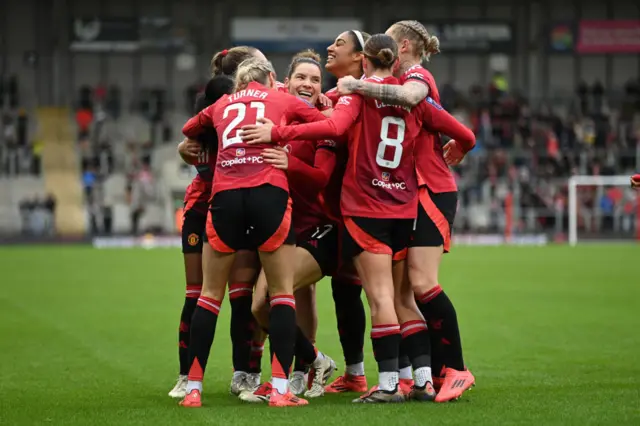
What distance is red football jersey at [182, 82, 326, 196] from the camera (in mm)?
7086

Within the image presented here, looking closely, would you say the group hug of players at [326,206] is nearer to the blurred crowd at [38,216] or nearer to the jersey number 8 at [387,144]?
the jersey number 8 at [387,144]

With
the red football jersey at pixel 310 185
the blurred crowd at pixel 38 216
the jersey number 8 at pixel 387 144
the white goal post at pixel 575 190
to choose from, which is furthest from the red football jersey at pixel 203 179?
the blurred crowd at pixel 38 216

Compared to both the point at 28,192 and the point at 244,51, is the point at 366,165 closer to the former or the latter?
the point at 244,51

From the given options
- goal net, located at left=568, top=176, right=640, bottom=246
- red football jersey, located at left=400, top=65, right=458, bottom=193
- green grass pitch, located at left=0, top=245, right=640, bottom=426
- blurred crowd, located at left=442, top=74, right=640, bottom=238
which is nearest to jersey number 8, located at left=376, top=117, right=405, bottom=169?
red football jersey, located at left=400, top=65, right=458, bottom=193

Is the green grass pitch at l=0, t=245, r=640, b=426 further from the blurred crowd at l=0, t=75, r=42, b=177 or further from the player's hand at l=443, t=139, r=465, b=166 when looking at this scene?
the blurred crowd at l=0, t=75, r=42, b=177

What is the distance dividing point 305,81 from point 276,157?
764mm

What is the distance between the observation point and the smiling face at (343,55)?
7750mm

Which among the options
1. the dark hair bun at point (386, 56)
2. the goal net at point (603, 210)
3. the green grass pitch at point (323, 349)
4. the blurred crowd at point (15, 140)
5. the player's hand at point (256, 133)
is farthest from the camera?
the blurred crowd at point (15, 140)

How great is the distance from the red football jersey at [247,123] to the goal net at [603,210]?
2562 cm

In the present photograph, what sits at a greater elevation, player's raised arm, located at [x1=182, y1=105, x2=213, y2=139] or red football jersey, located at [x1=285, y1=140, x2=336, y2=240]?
player's raised arm, located at [x1=182, y1=105, x2=213, y2=139]

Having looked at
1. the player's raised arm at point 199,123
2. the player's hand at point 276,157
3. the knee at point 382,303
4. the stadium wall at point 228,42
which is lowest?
the knee at point 382,303

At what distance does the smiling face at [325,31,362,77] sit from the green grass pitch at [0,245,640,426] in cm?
226

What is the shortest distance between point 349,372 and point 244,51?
94.8 inches

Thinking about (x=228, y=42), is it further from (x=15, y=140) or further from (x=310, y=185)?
(x=310, y=185)
